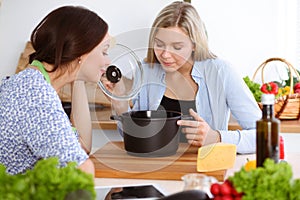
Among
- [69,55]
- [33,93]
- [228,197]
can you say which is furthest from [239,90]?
[228,197]

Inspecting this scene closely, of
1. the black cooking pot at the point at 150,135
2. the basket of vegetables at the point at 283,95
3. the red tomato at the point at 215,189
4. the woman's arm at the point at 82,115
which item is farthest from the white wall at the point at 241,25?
the red tomato at the point at 215,189

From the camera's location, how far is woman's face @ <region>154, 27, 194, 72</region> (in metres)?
2.03

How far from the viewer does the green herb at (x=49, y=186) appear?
96 centimetres

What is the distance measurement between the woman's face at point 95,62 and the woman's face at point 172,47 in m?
0.35

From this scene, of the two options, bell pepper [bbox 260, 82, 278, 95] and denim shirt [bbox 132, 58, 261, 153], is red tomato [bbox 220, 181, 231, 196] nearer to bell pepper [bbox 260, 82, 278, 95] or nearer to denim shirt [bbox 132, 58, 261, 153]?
denim shirt [bbox 132, 58, 261, 153]

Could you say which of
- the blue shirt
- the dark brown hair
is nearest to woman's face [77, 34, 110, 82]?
the dark brown hair

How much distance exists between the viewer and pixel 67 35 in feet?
4.98

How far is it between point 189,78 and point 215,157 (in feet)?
2.23

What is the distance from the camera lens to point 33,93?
1.41 m

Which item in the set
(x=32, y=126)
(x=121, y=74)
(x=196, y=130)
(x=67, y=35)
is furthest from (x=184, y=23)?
(x=32, y=126)

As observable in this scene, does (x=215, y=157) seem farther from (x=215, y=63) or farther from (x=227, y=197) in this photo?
(x=215, y=63)

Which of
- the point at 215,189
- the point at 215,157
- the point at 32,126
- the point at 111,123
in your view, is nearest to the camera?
the point at 215,189

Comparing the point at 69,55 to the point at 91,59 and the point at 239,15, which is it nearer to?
the point at 91,59

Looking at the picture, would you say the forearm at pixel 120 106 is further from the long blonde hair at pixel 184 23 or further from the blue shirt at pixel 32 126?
the blue shirt at pixel 32 126
